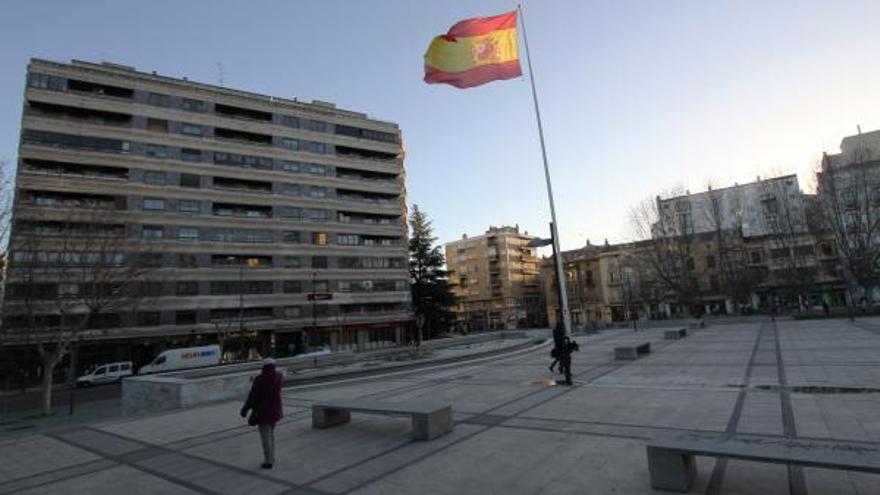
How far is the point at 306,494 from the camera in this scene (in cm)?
566

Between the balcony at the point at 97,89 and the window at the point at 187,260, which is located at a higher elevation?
the balcony at the point at 97,89

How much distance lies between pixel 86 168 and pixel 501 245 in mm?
A: 76346

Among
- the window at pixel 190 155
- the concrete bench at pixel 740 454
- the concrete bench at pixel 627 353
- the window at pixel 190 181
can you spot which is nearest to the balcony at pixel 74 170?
the window at pixel 190 181

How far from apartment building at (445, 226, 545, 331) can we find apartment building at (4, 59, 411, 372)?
46.4 meters

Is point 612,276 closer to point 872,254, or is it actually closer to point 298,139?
point 872,254

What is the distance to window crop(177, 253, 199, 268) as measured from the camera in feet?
150

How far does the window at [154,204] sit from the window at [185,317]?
32.6ft

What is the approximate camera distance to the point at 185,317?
44969 millimetres

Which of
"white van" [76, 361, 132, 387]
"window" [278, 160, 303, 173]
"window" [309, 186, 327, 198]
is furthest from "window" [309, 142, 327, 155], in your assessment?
"white van" [76, 361, 132, 387]

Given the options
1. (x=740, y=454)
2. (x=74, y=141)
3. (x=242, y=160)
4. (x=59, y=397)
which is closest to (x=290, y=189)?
(x=242, y=160)

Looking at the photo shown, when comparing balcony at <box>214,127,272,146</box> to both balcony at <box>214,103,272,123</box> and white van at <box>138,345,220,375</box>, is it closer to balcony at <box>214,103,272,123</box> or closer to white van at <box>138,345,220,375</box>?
balcony at <box>214,103,272,123</box>

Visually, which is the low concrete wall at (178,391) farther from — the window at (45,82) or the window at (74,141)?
the window at (45,82)

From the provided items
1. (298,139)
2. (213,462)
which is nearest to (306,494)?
(213,462)

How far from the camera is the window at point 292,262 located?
170 feet
